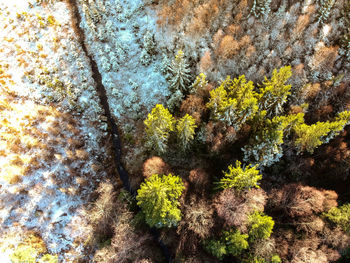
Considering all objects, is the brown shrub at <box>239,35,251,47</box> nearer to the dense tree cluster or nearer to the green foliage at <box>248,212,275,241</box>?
the dense tree cluster

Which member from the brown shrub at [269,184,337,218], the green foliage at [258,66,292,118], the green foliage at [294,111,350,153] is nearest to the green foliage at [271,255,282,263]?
the brown shrub at [269,184,337,218]

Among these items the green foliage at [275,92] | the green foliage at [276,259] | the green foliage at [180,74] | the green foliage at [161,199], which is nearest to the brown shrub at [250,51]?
the green foliage at [275,92]

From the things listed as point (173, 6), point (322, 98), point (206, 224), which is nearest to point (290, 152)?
point (322, 98)

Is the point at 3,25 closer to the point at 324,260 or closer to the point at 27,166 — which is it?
the point at 27,166

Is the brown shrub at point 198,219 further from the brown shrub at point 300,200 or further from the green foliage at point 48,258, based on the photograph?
the green foliage at point 48,258

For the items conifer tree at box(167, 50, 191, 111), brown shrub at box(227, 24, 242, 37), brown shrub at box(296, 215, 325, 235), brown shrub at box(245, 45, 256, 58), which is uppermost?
brown shrub at box(227, 24, 242, 37)

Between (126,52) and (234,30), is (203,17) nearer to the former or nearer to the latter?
(234,30)

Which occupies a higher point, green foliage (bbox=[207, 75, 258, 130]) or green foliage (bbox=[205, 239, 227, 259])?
green foliage (bbox=[207, 75, 258, 130])
